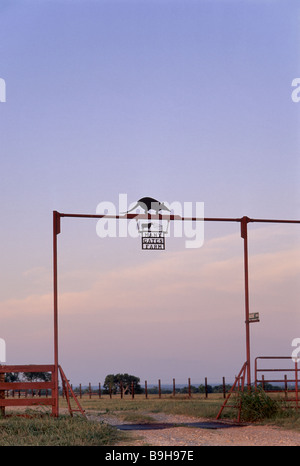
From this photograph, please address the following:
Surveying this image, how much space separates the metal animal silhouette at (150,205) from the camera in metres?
19.6

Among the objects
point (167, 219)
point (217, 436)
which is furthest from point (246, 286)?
point (217, 436)

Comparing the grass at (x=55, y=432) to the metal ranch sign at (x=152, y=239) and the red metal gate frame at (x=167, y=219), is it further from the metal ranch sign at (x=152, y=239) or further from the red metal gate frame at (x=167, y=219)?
the metal ranch sign at (x=152, y=239)

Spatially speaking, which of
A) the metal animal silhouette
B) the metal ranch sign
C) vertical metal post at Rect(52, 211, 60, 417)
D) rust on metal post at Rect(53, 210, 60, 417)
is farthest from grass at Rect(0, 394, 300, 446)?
the metal animal silhouette

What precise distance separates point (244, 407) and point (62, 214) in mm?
7149

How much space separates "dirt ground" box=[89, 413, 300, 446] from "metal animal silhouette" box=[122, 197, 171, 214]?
6.13 metres

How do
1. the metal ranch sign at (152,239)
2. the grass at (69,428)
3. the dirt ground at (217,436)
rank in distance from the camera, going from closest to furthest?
the grass at (69,428) → the dirt ground at (217,436) → the metal ranch sign at (152,239)

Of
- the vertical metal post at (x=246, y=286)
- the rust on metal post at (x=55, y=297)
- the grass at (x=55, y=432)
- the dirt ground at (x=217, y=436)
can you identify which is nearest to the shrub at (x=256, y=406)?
the vertical metal post at (x=246, y=286)

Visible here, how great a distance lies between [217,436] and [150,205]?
710 cm

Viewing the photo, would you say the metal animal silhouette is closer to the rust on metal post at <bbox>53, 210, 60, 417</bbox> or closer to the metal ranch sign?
the metal ranch sign

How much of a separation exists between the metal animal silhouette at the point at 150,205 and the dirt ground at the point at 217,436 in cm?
613

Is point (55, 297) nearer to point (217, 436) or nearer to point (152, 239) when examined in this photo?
point (152, 239)
